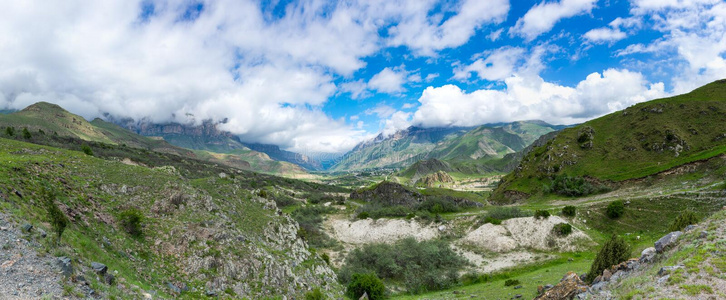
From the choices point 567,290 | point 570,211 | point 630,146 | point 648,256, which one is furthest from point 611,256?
point 630,146

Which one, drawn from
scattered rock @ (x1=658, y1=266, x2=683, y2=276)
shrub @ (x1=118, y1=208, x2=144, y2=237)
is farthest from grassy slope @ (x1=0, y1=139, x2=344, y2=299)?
scattered rock @ (x1=658, y1=266, x2=683, y2=276)

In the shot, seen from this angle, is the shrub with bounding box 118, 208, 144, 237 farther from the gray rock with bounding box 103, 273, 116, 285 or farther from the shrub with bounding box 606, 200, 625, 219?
the shrub with bounding box 606, 200, 625, 219

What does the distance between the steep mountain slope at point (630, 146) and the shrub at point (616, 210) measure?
69.1ft

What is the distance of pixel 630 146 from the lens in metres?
65.4

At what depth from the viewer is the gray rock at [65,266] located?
10312mm

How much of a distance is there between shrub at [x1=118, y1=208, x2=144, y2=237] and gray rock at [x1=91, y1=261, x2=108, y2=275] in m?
7.04

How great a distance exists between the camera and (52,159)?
22125mm

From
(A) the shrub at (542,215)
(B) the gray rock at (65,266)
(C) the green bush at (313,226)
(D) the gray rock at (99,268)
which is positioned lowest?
(C) the green bush at (313,226)

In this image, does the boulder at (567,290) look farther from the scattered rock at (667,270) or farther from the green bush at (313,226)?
the green bush at (313,226)

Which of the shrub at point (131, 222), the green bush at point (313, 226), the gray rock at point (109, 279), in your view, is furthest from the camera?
the green bush at point (313, 226)

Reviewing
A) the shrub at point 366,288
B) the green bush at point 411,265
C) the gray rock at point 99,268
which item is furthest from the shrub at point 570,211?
the gray rock at point 99,268

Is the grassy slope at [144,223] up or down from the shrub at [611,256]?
up

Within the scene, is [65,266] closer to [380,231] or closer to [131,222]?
[131,222]

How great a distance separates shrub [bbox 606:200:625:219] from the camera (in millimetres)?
40469
